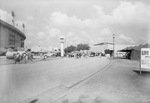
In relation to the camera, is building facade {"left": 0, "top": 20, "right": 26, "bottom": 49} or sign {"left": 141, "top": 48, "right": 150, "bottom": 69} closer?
sign {"left": 141, "top": 48, "right": 150, "bottom": 69}

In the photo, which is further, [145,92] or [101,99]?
[145,92]

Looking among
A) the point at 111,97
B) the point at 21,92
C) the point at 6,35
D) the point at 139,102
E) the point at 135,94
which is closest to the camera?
the point at 139,102

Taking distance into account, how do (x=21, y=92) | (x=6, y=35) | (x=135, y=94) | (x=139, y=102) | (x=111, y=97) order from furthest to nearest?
(x=6, y=35)
(x=21, y=92)
(x=135, y=94)
(x=111, y=97)
(x=139, y=102)

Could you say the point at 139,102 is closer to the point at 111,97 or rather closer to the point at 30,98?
the point at 111,97

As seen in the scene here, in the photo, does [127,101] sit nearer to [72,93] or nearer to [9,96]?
[72,93]

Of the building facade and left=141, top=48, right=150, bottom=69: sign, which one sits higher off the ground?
the building facade

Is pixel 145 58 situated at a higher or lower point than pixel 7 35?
lower

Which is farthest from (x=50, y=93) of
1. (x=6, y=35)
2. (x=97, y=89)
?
(x=6, y=35)

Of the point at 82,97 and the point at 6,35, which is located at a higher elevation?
the point at 6,35

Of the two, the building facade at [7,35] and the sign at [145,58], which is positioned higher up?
the building facade at [7,35]

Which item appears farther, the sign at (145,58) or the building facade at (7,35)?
the building facade at (7,35)

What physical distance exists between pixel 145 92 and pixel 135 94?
1.92 ft

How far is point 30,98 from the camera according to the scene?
4.73m

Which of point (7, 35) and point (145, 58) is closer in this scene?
point (145, 58)
